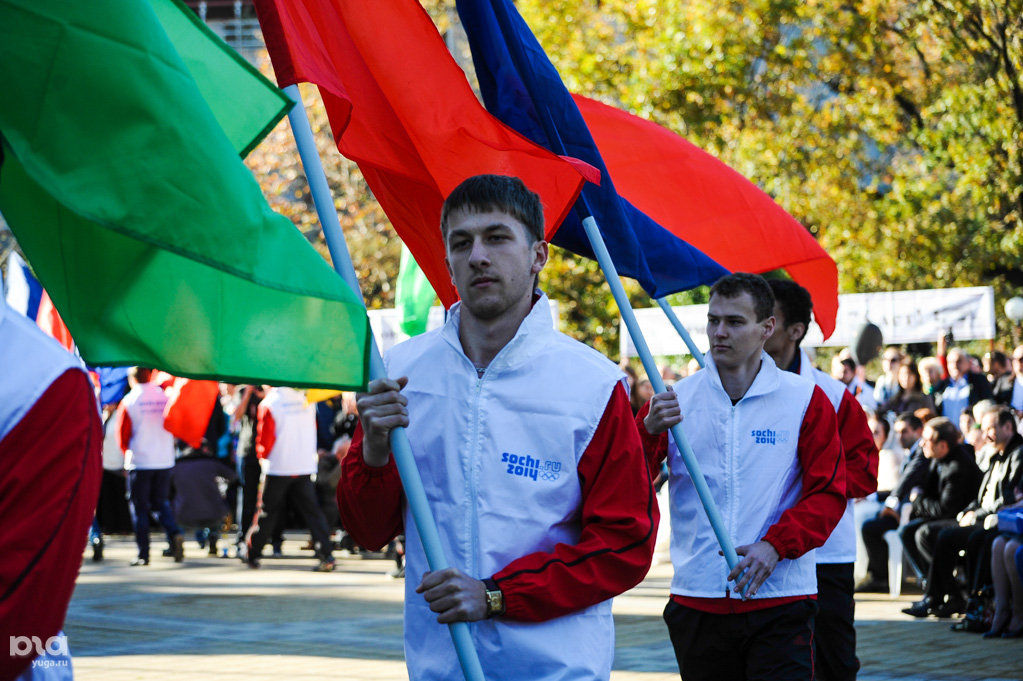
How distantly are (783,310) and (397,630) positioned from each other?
5364 mm

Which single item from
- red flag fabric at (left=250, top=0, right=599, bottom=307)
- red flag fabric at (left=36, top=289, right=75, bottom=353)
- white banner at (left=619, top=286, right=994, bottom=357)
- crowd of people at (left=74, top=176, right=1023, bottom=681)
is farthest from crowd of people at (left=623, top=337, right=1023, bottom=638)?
red flag fabric at (left=36, top=289, right=75, bottom=353)

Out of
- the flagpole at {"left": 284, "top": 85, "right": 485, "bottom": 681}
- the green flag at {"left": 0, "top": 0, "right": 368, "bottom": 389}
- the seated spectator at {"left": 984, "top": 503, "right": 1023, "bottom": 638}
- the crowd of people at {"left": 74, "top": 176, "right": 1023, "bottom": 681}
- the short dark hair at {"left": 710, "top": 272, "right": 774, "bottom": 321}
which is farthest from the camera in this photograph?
the seated spectator at {"left": 984, "top": 503, "right": 1023, "bottom": 638}

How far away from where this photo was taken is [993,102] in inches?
893

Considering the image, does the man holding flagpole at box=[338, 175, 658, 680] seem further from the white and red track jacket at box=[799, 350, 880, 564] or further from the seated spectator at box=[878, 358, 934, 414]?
the seated spectator at box=[878, 358, 934, 414]

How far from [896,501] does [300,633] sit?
598 cm

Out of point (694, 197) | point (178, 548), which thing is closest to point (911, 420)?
point (694, 197)

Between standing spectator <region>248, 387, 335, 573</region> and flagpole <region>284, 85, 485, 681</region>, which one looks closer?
flagpole <region>284, 85, 485, 681</region>

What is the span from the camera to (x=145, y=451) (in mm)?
16141

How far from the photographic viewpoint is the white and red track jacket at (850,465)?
6531mm

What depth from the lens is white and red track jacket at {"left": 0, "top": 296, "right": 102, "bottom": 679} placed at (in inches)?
90.7

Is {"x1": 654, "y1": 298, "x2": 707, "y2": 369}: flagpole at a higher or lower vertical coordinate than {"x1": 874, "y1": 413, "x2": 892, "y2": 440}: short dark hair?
higher

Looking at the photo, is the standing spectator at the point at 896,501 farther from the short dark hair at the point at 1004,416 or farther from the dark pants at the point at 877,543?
the short dark hair at the point at 1004,416

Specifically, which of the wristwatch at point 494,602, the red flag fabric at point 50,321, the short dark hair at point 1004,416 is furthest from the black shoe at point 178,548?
the wristwatch at point 494,602

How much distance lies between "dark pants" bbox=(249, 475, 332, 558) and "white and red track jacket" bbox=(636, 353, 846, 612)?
9.84m
